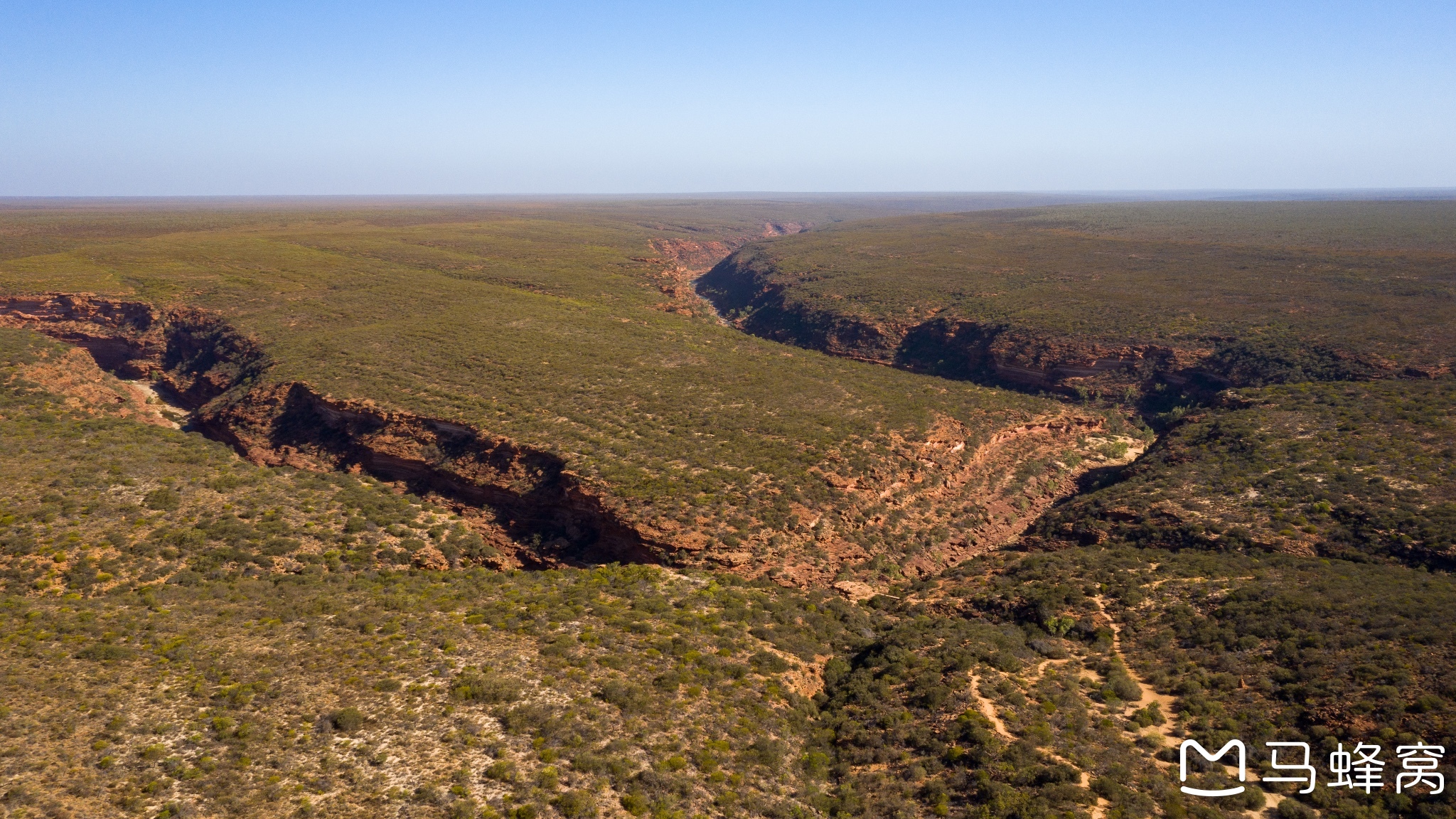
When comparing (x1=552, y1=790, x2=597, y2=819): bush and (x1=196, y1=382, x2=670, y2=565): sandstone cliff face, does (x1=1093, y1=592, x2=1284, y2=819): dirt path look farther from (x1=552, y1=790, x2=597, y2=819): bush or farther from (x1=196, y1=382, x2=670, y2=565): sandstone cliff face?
(x1=196, y1=382, x2=670, y2=565): sandstone cliff face

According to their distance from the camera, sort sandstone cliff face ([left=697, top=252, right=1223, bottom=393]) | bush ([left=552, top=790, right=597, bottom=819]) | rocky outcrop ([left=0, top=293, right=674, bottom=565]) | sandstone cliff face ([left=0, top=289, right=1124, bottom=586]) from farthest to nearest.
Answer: sandstone cliff face ([left=697, top=252, right=1223, bottom=393])
rocky outcrop ([left=0, top=293, right=674, bottom=565])
sandstone cliff face ([left=0, top=289, right=1124, bottom=586])
bush ([left=552, top=790, right=597, bottom=819])

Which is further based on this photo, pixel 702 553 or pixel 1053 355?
pixel 1053 355

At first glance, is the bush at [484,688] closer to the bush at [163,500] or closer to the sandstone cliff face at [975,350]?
the bush at [163,500]

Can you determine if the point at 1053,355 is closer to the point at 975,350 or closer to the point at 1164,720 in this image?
the point at 975,350

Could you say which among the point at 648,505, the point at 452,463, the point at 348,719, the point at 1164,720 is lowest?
the point at 1164,720

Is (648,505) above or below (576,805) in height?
above

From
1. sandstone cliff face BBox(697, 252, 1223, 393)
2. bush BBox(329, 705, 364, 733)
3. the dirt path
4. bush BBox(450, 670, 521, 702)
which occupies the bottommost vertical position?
the dirt path

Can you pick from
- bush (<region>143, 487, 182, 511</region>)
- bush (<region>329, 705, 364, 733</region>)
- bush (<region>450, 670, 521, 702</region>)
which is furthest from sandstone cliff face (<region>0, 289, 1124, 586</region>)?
bush (<region>329, 705, 364, 733</region>)

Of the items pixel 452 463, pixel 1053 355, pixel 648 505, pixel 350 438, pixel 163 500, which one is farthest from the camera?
pixel 1053 355

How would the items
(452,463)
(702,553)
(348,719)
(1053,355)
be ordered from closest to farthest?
(348,719) → (702,553) → (452,463) → (1053,355)

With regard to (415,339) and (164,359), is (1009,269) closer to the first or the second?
(415,339)

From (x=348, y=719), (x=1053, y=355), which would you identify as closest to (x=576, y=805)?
(x=348, y=719)
